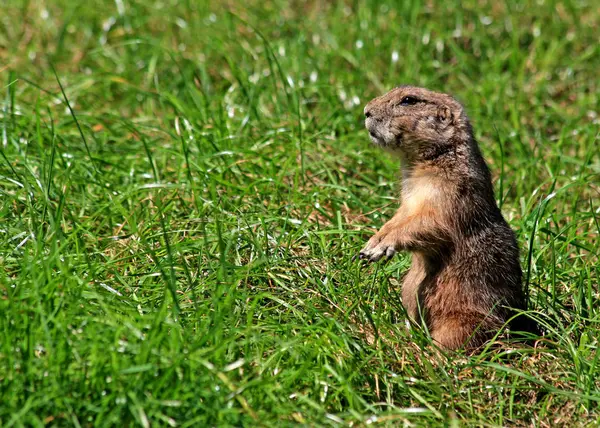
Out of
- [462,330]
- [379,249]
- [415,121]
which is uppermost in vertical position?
[415,121]

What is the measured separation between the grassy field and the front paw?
19cm

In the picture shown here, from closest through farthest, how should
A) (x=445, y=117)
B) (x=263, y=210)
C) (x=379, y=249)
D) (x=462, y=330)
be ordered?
(x=379, y=249) → (x=462, y=330) → (x=445, y=117) → (x=263, y=210)

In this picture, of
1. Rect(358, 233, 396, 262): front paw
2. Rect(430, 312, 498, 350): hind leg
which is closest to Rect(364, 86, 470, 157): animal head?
Rect(358, 233, 396, 262): front paw

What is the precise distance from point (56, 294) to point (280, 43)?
3.40 m

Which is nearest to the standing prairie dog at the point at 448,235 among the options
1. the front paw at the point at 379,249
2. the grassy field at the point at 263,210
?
the front paw at the point at 379,249

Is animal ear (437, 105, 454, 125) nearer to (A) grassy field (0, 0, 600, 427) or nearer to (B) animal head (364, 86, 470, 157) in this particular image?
(B) animal head (364, 86, 470, 157)

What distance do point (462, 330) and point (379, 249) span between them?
0.52 metres

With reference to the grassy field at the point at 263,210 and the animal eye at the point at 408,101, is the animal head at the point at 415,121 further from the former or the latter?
the grassy field at the point at 263,210

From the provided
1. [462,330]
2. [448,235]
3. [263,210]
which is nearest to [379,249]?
[448,235]

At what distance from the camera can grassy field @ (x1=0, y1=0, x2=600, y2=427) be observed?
121 inches

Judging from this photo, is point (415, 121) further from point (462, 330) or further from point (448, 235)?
point (462, 330)

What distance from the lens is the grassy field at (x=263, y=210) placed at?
3072 millimetres

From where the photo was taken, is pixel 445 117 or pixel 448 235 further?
pixel 445 117

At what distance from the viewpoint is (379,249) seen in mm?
3783
